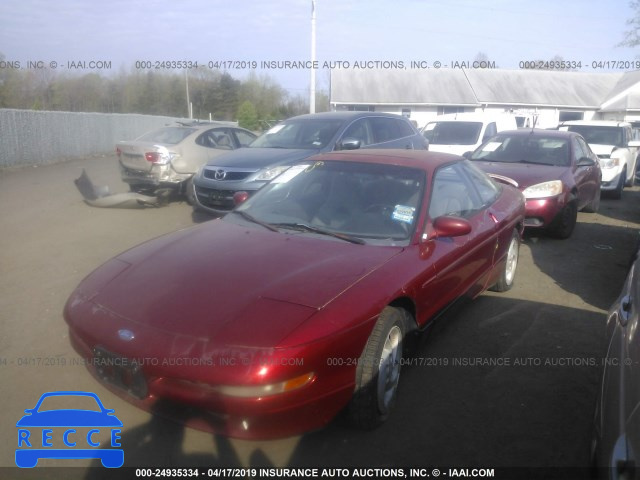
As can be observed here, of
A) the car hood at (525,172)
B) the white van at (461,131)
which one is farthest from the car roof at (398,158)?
the white van at (461,131)

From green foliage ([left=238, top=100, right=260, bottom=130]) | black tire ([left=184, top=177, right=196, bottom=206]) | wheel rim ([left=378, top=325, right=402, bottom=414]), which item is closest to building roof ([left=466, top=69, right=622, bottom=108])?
green foliage ([left=238, top=100, right=260, bottom=130])

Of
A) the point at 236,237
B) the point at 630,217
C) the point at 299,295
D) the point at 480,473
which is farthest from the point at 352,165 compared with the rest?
the point at 630,217

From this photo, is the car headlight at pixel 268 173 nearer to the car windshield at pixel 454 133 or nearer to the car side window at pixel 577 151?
the car side window at pixel 577 151

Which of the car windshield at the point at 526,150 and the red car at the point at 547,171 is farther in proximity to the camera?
the car windshield at the point at 526,150

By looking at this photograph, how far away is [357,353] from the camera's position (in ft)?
9.32

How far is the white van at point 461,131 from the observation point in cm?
1249

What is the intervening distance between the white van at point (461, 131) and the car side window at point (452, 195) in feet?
26.0

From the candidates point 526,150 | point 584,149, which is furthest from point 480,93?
point 526,150

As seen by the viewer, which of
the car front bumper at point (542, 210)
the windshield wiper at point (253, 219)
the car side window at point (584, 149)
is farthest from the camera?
the car side window at point (584, 149)

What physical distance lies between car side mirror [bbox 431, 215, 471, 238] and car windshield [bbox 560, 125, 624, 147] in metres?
10.8

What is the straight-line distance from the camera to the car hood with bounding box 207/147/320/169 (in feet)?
26.0

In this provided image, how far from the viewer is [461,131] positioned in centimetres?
1291

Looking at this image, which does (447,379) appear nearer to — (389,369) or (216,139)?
(389,369)

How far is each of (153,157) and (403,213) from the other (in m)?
7.01
